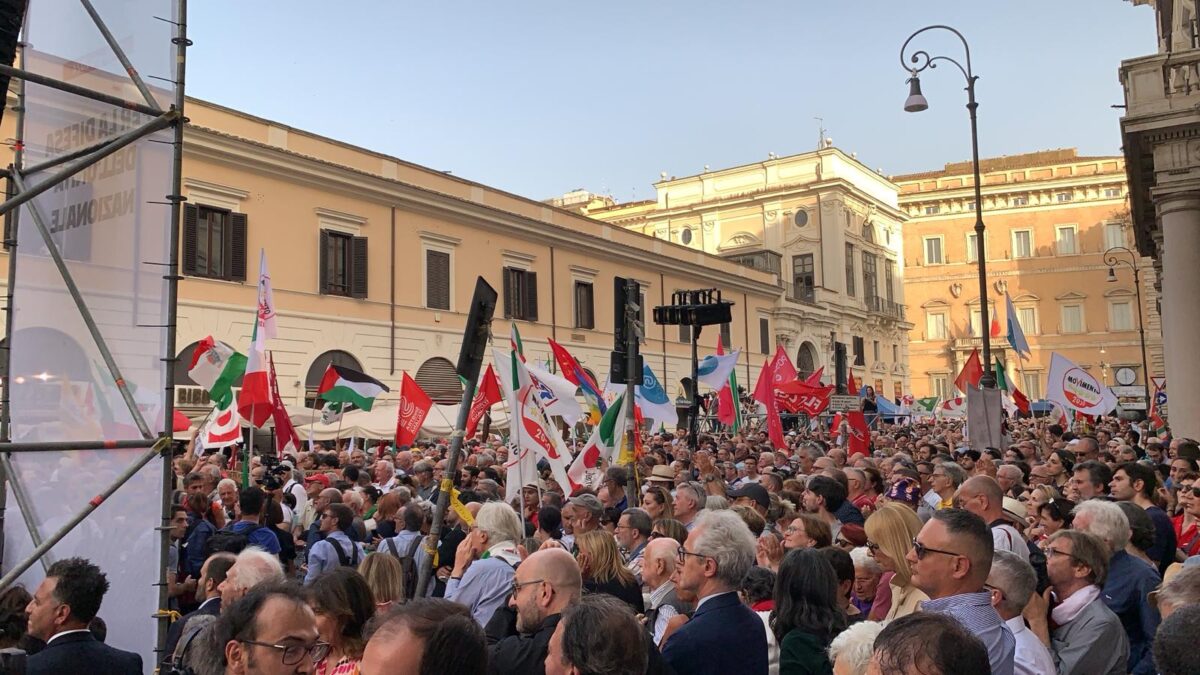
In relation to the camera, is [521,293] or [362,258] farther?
[521,293]

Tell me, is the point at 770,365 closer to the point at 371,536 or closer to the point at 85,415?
the point at 371,536

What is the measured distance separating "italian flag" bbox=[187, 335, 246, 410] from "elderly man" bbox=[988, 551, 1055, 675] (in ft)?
38.3

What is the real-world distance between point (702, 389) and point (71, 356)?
38.7m

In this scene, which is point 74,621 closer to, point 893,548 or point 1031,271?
point 893,548

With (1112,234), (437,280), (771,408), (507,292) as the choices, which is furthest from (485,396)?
(1112,234)

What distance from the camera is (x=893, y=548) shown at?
16.0 ft

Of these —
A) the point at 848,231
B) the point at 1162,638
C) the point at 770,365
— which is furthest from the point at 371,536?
the point at 848,231

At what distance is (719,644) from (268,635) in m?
1.80

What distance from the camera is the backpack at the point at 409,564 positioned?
287 inches

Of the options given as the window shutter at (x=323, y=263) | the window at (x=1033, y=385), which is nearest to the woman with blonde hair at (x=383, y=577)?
the window shutter at (x=323, y=263)

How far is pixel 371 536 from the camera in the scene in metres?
9.21

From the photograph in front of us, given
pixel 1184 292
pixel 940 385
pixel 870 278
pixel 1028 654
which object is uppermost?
pixel 870 278

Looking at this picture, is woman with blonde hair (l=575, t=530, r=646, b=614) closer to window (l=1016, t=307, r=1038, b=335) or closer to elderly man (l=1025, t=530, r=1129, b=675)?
elderly man (l=1025, t=530, r=1129, b=675)

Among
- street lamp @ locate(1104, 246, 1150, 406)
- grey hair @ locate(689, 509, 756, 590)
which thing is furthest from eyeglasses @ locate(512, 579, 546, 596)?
street lamp @ locate(1104, 246, 1150, 406)
